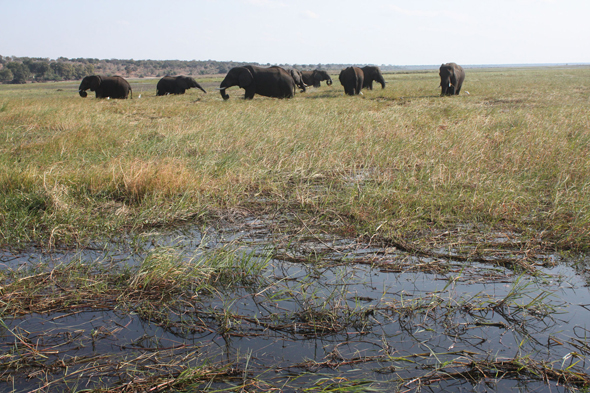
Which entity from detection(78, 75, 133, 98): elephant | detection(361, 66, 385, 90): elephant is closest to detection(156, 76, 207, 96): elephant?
detection(78, 75, 133, 98): elephant

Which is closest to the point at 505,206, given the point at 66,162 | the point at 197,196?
the point at 197,196

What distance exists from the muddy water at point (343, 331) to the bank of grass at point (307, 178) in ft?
2.74

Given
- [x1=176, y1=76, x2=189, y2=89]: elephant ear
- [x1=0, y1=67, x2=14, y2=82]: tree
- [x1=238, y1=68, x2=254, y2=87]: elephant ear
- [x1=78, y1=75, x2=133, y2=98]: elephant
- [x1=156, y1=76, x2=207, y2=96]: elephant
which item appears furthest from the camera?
[x1=0, y1=67, x2=14, y2=82]: tree

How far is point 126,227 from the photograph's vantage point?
13.3 feet

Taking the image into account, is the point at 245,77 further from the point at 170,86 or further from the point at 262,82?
the point at 170,86

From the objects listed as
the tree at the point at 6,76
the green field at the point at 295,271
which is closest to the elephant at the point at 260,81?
the green field at the point at 295,271

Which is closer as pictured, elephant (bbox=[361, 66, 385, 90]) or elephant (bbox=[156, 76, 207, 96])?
elephant (bbox=[156, 76, 207, 96])

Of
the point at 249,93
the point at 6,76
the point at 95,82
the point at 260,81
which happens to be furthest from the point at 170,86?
the point at 6,76

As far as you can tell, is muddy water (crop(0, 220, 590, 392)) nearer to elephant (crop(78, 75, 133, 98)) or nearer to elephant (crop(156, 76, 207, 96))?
elephant (crop(78, 75, 133, 98))

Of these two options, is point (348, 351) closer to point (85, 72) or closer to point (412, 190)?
point (412, 190)

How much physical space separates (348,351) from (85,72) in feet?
289

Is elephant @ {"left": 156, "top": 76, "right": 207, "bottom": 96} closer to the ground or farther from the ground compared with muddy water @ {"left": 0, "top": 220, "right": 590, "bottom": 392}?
farther from the ground

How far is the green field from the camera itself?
6.99ft

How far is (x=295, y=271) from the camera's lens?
323 cm
